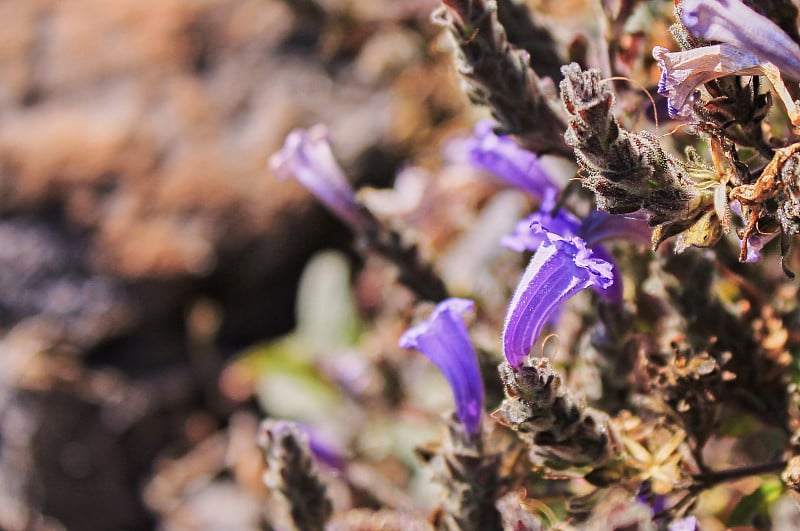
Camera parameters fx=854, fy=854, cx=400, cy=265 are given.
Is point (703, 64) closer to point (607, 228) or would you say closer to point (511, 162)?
point (607, 228)

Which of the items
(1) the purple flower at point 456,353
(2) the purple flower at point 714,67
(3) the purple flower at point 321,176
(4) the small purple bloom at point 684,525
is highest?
(2) the purple flower at point 714,67

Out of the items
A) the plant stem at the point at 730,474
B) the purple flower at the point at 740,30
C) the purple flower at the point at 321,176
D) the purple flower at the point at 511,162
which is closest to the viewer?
the purple flower at the point at 740,30

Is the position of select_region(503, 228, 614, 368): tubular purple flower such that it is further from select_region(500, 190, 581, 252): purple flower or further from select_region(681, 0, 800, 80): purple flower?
select_region(681, 0, 800, 80): purple flower

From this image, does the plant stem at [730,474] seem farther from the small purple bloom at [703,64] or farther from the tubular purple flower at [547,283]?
the small purple bloom at [703,64]

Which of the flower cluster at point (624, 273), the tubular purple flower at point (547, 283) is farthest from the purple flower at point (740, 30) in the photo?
the tubular purple flower at point (547, 283)

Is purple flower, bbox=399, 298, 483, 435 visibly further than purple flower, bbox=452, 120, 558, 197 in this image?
No

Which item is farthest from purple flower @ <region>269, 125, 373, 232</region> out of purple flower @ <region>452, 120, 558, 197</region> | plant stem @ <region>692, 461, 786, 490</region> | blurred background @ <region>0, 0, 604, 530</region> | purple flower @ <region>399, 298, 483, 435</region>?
blurred background @ <region>0, 0, 604, 530</region>
